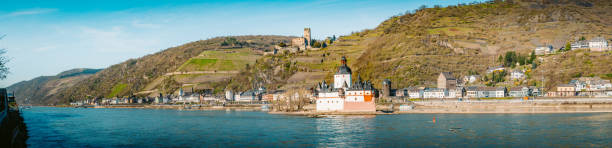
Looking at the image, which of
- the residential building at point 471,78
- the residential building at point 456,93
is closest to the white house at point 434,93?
the residential building at point 456,93

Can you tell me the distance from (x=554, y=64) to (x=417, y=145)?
86515 mm

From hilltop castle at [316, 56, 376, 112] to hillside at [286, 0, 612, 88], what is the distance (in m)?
31.6

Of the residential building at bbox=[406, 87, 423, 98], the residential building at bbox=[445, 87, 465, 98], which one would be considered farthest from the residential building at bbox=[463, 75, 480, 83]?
the residential building at bbox=[406, 87, 423, 98]

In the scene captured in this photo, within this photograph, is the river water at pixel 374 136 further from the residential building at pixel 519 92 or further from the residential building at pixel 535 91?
the residential building at pixel 535 91

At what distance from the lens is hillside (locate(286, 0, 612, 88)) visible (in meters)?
122

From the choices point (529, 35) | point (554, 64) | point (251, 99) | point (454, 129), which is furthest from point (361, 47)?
point (454, 129)

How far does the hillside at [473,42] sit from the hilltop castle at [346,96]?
31.6m

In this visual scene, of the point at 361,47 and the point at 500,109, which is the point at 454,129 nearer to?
Result: the point at 500,109

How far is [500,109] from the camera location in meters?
86.6

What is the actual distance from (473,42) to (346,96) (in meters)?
69.0

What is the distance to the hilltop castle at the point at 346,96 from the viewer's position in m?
87.7

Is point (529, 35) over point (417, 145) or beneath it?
over

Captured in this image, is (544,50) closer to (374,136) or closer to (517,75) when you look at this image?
(517,75)

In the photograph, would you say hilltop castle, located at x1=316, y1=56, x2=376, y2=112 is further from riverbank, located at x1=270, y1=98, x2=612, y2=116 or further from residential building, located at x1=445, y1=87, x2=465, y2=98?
residential building, located at x1=445, y1=87, x2=465, y2=98
